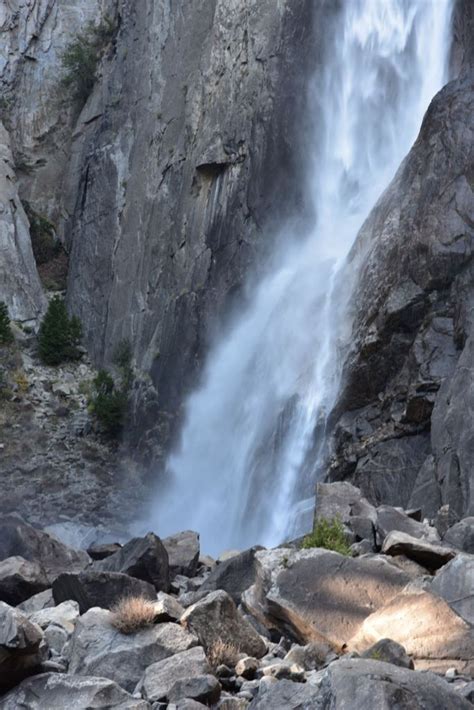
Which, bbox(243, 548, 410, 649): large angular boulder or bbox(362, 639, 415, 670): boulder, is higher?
bbox(243, 548, 410, 649): large angular boulder

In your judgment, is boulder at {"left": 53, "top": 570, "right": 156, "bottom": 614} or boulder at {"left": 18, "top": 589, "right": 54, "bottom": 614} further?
boulder at {"left": 18, "top": 589, "right": 54, "bottom": 614}

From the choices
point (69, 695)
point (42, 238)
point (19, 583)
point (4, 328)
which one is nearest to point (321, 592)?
point (69, 695)

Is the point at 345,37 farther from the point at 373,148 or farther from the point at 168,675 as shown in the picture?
the point at 168,675

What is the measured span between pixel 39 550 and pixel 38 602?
3.80m

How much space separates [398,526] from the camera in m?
13.1

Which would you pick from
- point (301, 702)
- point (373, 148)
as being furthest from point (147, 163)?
point (301, 702)

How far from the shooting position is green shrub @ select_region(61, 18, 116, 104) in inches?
1853

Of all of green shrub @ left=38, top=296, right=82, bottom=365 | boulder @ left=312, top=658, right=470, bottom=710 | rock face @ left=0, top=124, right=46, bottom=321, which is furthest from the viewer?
rock face @ left=0, top=124, right=46, bottom=321

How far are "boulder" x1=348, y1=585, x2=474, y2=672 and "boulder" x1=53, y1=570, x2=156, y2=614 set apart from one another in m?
3.45

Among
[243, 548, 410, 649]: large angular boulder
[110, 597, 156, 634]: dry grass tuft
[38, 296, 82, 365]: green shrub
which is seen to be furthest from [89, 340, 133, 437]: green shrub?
[110, 597, 156, 634]: dry grass tuft

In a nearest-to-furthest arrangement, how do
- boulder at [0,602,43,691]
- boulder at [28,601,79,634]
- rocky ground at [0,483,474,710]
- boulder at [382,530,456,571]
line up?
rocky ground at [0,483,474,710], boulder at [0,602,43,691], boulder at [28,601,79,634], boulder at [382,530,456,571]

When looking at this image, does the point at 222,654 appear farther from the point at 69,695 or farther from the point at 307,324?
the point at 307,324

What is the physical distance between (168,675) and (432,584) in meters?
3.07

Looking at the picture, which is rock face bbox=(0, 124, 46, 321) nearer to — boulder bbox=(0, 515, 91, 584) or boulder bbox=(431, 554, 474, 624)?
boulder bbox=(0, 515, 91, 584)
